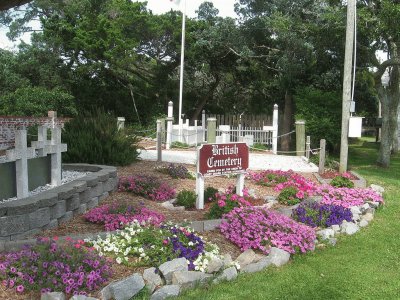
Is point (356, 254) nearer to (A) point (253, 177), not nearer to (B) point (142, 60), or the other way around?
(A) point (253, 177)

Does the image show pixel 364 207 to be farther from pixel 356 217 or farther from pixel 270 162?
pixel 270 162

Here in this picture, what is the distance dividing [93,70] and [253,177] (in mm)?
18222

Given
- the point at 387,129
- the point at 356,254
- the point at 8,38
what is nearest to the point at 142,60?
the point at 8,38

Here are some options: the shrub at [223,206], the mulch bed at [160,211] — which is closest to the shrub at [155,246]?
the mulch bed at [160,211]

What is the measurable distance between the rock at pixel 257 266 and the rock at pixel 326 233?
1.38 metres

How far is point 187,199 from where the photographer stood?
283 inches

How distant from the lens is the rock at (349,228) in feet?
22.4

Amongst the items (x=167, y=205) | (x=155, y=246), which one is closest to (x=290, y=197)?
(x=167, y=205)

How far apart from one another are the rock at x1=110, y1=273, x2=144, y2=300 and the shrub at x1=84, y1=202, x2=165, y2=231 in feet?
4.77

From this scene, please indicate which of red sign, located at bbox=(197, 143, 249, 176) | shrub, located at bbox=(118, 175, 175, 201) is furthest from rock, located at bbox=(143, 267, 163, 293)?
shrub, located at bbox=(118, 175, 175, 201)

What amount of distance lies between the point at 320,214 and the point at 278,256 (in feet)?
6.20

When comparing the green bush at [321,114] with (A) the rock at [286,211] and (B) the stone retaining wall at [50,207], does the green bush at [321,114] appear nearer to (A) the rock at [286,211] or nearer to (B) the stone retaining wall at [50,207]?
(A) the rock at [286,211]

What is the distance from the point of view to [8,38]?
28.7 m

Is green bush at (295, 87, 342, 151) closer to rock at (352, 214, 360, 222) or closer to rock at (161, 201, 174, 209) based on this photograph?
rock at (352, 214, 360, 222)
